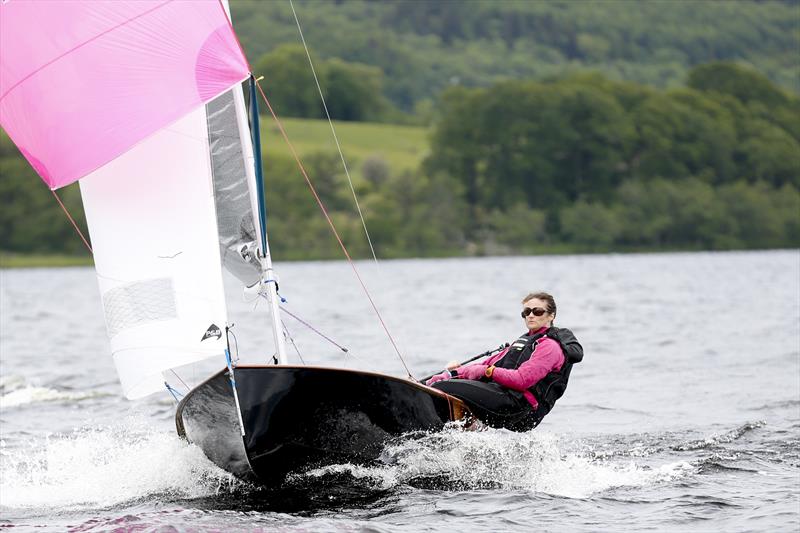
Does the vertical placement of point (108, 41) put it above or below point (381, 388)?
above

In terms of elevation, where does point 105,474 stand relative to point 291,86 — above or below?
below

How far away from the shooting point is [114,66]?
8.01 m

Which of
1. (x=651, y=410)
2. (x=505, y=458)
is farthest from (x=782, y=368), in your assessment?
(x=505, y=458)

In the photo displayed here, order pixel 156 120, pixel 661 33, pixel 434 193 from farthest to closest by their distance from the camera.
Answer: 1. pixel 661 33
2. pixel 434 193
3. pixel 156 120

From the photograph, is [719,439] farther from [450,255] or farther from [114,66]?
[450,255]

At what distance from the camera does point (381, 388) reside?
26.7 ft

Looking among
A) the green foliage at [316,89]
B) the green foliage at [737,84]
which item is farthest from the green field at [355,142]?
the green foliage at [737,84]

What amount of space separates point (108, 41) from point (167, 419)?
5440 mm

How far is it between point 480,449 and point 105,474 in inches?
113

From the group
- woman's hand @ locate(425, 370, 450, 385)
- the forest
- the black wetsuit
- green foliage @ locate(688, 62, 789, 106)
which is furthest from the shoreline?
the black wetsuit

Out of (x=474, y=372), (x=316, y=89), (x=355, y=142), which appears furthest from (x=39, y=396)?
(x=316, y=89)

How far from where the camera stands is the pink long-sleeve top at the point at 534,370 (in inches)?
339

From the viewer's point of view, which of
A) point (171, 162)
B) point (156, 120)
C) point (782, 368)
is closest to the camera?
point (156, 120)

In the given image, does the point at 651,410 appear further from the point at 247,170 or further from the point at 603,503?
the point at 247,170
